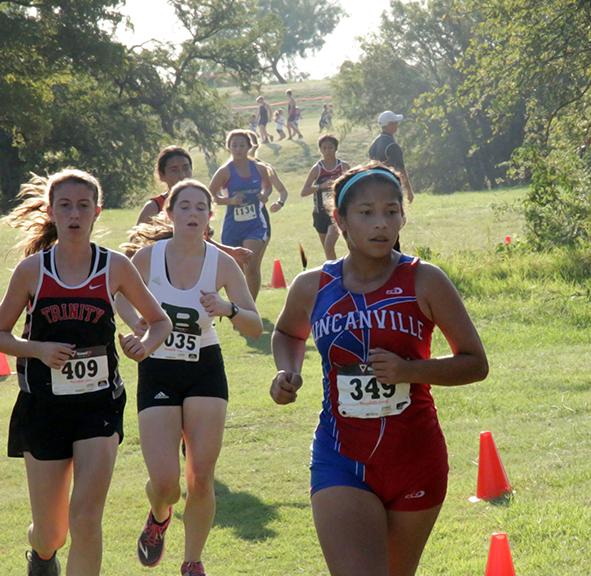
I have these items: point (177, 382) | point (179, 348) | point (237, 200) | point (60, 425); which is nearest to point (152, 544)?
point (177, 382)

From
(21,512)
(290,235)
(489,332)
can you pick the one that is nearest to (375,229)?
(21,512)

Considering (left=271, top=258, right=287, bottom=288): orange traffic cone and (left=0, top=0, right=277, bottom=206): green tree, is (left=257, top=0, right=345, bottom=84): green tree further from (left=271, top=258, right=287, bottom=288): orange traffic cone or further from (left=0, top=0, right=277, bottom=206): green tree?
(left=271, top=258, right=287, bottom=288): orange traffic cone

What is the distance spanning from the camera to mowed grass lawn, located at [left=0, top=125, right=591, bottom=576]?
20.3 ft

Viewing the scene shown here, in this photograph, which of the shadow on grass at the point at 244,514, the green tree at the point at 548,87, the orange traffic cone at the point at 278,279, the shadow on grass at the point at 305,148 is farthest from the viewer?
the shadow on grass at the point at 305,148

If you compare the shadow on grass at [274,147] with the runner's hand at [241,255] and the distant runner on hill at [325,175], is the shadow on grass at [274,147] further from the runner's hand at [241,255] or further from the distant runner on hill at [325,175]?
the runner's hand at [241,255]

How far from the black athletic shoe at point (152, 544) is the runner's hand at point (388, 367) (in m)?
2.49

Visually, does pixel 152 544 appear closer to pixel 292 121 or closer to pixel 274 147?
pixel 274 147

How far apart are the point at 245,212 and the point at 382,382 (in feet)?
29.3

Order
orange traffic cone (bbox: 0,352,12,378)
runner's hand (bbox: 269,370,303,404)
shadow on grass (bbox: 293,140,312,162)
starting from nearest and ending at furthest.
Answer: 1. runner's hand (bbox: 269,370,303,404)
2. orange traffic cone (bbox: 0,352,12,378)
3. shadow on grass (bbox: 293,140,312,162)

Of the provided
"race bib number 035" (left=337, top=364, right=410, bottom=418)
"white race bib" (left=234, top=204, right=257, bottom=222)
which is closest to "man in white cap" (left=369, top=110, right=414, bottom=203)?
"white race bib" (left=234, top=204, right=257, bottom=222)

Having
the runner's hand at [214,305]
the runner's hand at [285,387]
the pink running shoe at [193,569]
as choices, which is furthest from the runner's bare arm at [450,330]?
the pink running shoe at [193,569]

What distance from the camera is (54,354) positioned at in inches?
193

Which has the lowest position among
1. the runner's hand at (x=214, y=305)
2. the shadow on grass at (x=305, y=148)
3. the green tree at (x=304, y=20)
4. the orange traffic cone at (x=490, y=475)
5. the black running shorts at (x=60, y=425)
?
the orange traffic cone at (x=490, y=475)

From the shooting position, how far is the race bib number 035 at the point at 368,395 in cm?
408
